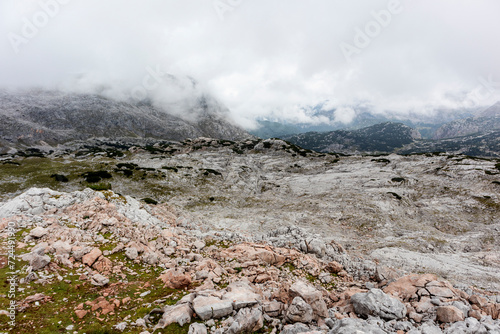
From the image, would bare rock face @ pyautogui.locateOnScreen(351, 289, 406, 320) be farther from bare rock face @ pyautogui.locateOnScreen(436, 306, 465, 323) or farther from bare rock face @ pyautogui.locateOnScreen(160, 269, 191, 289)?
bare rock face @ pyautogui.locateOnScreen(160, 269, 191, 289)

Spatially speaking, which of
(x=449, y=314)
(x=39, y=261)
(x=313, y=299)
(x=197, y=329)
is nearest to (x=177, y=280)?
(x=197, y=329)

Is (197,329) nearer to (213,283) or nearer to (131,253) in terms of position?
(213,283)

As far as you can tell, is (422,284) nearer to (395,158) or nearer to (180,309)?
(180,309)

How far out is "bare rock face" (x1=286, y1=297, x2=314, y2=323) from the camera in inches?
349

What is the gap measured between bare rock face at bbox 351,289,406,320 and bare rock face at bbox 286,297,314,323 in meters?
2.21

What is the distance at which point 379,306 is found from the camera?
8.97 metres

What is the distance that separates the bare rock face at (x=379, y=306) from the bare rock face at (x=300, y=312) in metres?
2.21

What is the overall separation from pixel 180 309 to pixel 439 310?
10.7 m

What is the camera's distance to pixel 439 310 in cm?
852

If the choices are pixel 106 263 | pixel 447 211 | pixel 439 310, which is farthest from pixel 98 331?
pixel 447 211

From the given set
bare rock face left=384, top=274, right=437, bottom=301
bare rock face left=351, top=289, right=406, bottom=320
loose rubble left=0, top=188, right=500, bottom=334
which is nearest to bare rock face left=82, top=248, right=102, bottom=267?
loose rubble left=0, top=188, right=500, bottom=334

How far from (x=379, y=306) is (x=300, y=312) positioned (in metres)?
3.41

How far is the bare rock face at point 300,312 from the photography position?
29.1 feet

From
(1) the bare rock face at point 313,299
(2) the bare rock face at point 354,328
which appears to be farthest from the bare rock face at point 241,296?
(2) the bare rock face at point 354,328
